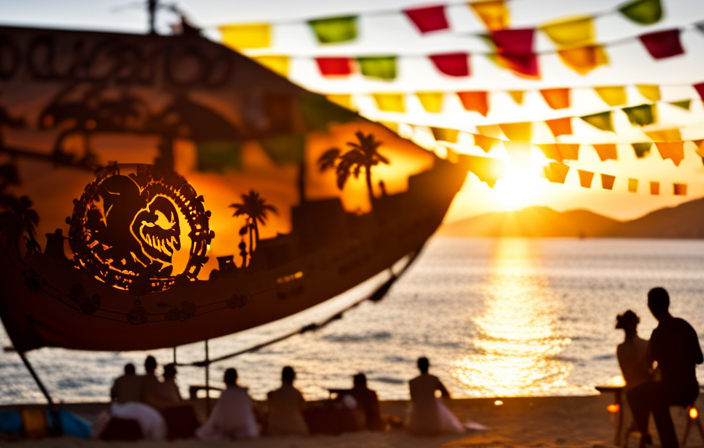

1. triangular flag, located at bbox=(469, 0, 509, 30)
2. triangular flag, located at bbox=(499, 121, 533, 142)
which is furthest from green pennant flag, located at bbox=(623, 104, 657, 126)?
triangular flag, located at bbox=(469, 0, 509, 30)

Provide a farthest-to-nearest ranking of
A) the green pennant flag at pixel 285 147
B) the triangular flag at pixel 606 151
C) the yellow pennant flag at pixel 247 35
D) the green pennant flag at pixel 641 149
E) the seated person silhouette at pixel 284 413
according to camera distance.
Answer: the triangular flag at pixel 606 151, the green pennant flag at pixel 641 149, the seated person silhouette at pixel 284 413, the green pennant flag at pixel 285 147, the yellow pennant flag at pixel 247 35

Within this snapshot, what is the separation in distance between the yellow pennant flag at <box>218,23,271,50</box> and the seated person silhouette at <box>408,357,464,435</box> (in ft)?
16.2

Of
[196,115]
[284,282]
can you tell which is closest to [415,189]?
[284,282]

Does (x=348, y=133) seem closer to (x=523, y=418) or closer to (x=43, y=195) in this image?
(x=43, y=195)

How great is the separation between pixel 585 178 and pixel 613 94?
2502mm

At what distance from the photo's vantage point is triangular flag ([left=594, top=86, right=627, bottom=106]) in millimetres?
10921

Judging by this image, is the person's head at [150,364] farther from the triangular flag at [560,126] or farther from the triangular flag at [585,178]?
the triangular flag at [585,178]

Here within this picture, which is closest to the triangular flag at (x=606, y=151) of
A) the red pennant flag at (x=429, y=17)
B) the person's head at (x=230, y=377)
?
the red pennant flag at (x=429, y=17)

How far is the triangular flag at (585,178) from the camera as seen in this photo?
43.4 ft

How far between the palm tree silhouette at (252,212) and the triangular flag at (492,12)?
4.22 m

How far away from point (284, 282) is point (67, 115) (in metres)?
3.66

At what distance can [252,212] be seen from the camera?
11.9 metres

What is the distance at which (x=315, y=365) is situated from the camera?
43.1 meters

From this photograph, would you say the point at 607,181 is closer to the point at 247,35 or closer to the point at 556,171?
the point at 556,171
